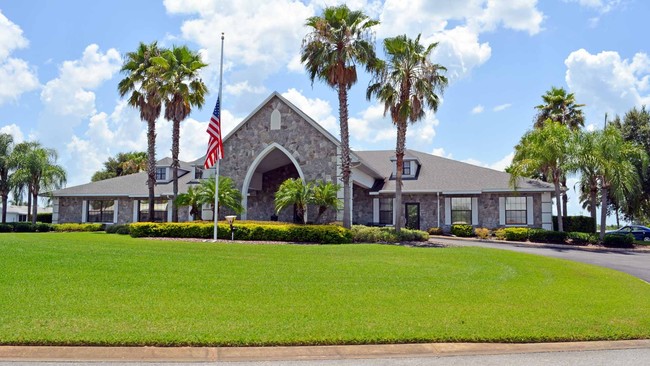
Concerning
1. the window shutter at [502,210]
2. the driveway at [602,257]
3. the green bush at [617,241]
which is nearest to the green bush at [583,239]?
the green bush at [617,241]

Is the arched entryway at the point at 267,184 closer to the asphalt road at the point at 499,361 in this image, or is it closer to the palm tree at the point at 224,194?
the palm tree at the point at 224,194

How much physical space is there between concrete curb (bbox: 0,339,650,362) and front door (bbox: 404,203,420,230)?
26.3 meters

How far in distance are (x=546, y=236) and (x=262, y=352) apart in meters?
25.9

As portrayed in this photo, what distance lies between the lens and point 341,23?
26438 millimetres

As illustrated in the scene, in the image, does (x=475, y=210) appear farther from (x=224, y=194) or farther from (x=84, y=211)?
(x=84, y=211)

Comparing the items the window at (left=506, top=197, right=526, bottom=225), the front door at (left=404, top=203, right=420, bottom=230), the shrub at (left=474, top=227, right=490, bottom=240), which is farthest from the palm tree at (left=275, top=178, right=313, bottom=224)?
the window at (left=506, top=197, right=526, bottom=225)

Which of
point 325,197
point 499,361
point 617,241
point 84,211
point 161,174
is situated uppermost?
point 161,174

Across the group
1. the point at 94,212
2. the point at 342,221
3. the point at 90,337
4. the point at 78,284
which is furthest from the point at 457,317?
the point at 94,212

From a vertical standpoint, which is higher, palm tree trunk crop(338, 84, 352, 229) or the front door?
palm tree trunk crop(338, 84, 352, 229)

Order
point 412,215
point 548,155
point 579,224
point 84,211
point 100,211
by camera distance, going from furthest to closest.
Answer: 1. point 100,211
2. point 84,211
3. point 579,224
4. point 412,215
5. point 548,155

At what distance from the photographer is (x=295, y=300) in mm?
10211

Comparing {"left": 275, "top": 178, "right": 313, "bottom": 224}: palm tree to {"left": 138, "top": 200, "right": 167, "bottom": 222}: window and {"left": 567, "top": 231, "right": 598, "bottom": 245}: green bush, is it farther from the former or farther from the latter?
{"left": 567, "top": 231, "right": 598, "bottom": 245}: green bush

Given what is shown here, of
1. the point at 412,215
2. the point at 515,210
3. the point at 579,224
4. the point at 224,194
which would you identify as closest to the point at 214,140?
the point at 224,194

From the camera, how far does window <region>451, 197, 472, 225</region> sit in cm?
3362
